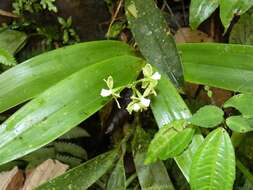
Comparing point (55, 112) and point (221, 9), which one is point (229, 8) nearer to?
point (221, 9)

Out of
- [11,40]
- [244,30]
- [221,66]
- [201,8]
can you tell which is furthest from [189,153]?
[11,40]

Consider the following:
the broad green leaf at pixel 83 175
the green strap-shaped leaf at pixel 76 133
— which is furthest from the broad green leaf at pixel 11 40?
the broad green leaf at pixel 83 175

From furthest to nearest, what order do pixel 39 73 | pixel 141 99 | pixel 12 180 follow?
pixel 12 180 < pixel 39 73 < pixel 141 99

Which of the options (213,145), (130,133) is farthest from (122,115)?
(213,145)

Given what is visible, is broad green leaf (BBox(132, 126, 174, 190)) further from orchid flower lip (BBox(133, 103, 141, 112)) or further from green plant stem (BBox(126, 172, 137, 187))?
orchid flower lip (BBox(133, 103, 141, 112))

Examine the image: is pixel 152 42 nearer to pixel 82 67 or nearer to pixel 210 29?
pixel 82 67

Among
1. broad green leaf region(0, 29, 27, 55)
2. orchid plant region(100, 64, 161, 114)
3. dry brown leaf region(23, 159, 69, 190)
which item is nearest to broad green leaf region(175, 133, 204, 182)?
orchid plant region(100, 64, 161, 114)

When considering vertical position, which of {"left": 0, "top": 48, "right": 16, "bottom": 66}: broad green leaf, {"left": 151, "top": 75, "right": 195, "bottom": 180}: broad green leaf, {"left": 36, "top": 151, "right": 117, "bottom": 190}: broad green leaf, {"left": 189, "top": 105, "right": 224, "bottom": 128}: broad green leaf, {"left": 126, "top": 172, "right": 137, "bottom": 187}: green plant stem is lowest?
{"left": 126, "top": 172, "right": 137, "bottom": 187}: green plant stem
